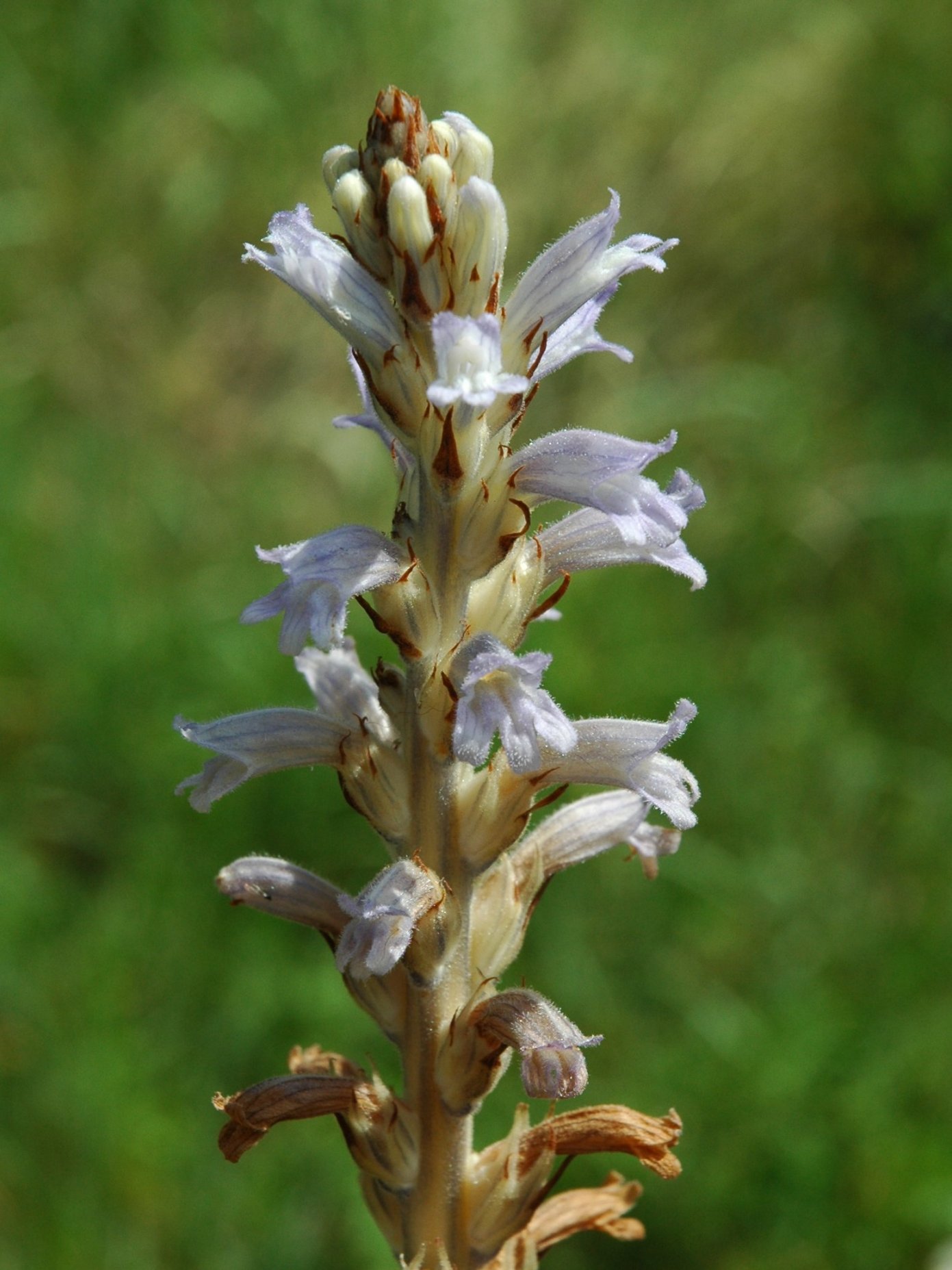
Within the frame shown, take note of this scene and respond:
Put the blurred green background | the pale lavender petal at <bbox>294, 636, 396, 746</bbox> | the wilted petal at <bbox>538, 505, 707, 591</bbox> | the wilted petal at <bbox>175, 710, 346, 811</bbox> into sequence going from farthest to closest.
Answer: the blurred green background
the pale lavender petal at <bbox>294, 636, 396, 746</bbox>
the wilted petal at <bbox>175, 710, 346, 811</bbox>
the wilted petal at <bbox>538, 505, 707, 591</bbox>

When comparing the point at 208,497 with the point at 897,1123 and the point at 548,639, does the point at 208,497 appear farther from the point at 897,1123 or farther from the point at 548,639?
the point at 897,1123

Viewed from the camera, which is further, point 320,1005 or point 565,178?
point 565,178

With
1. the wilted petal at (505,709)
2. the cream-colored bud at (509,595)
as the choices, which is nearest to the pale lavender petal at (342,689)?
the cream-colored bud at (509,595)

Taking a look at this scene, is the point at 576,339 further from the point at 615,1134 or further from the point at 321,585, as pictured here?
the point at 615,1134

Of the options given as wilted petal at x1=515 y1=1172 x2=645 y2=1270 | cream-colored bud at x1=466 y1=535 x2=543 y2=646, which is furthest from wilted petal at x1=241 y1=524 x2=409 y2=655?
wilted petal at x1=515 y1=1172 x2=645 y2=1270

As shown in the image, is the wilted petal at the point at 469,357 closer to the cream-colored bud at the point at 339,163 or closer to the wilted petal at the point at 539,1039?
the cream-colored bud at the point at 339,163

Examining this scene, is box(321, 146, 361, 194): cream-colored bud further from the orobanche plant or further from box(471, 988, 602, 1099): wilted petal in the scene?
box(471, 988, 602, 1099): wilted petal

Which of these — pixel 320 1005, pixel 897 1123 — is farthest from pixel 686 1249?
pixel 320 1005
